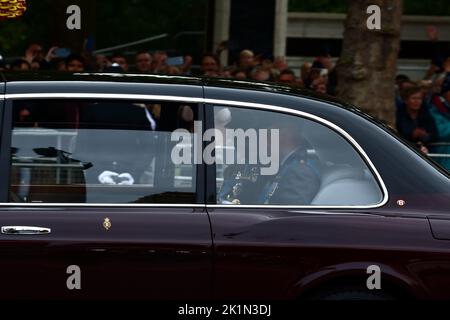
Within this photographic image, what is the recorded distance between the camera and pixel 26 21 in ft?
75.9

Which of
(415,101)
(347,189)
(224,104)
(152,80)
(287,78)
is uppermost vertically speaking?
(287,78)

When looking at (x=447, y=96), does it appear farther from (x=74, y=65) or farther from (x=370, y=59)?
(x=74, y=65)

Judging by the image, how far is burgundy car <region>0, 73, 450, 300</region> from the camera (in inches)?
219

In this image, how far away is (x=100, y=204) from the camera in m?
5.68

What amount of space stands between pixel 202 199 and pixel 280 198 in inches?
15.6

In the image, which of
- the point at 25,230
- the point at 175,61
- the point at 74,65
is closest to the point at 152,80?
the point at 25,230

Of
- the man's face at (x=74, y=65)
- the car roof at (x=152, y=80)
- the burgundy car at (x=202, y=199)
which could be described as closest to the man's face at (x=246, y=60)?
the man's face at (x=74, y=65)

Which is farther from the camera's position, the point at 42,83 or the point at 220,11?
the point at 220,11

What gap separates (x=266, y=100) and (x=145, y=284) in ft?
3.62

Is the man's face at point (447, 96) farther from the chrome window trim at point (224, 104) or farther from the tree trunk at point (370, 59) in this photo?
the chrome window trim at point (224, 104)
